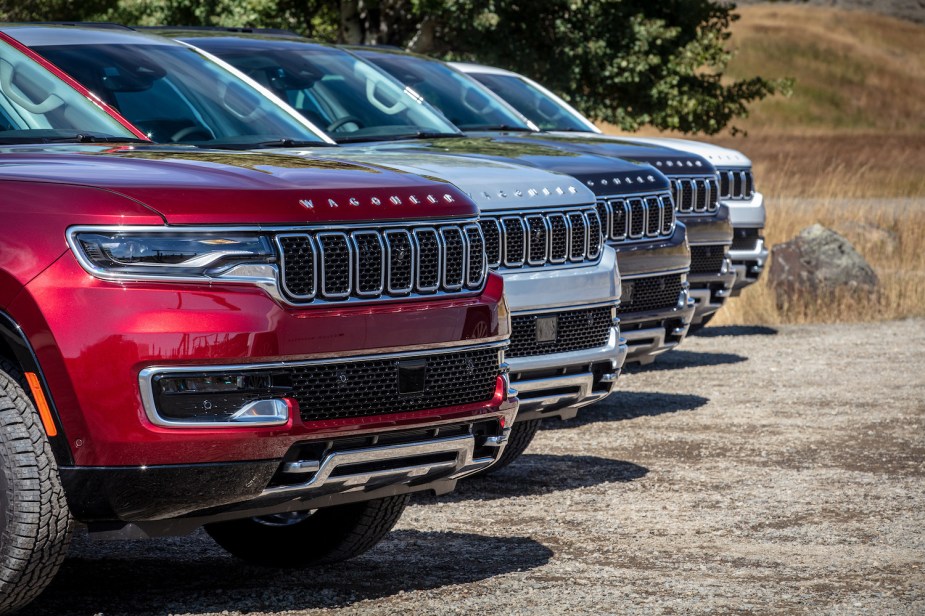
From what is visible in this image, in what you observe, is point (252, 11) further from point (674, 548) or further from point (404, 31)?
point (674, 548)

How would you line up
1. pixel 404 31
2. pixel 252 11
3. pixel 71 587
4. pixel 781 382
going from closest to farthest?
pixel 71 587 → pixel 781 382 → pixel 252 11 → pixel 404 31

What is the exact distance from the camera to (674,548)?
21.1ft

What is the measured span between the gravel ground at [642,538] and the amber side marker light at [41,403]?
1.00m

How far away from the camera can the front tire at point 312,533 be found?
19.5 feet

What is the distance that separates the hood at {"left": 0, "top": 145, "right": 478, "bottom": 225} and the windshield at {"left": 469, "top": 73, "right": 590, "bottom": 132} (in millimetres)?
6830

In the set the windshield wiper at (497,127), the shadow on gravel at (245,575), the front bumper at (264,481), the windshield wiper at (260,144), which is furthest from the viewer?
the windshield wiper at (497,127)

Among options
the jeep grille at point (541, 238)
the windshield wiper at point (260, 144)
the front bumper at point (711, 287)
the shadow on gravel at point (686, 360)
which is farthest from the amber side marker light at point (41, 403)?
the shadow on gravel at point (686, 360)

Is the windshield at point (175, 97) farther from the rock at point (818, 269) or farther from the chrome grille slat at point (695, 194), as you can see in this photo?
the rock at point (818, 269)

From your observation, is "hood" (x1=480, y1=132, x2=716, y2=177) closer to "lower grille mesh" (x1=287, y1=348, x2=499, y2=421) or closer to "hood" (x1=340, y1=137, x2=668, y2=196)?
"hood" (x1=340, y1=137, x2=668, y2=196)

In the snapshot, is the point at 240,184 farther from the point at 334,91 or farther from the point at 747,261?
the point at 747,261

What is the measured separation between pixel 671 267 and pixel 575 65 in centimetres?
1445

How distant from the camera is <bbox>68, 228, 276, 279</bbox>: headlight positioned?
4602mm

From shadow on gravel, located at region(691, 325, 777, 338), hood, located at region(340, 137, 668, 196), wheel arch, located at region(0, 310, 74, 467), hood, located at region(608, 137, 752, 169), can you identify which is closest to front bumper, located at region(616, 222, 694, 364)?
hood, located at region(340, 137, 668, 196)

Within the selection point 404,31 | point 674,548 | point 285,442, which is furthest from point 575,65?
point 285,442
